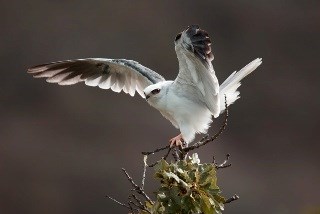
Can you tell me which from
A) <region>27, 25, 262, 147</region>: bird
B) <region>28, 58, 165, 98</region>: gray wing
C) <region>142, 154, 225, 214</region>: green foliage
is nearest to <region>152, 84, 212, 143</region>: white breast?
<region>27, 25, 262, 147</region>: bird

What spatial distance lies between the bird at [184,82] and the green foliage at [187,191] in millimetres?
915

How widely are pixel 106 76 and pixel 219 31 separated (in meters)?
8.31

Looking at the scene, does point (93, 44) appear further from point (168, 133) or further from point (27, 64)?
point (168, 133)

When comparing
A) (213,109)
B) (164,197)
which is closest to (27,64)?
(213,109)

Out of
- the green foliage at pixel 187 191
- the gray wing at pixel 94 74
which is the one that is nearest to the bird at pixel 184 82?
the gray wing at pixel 94 74

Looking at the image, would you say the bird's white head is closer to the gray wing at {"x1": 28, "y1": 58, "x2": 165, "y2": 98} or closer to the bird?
the bird

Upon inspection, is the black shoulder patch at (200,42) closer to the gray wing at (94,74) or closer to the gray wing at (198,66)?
the gray wing at (198,66)

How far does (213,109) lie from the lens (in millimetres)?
4059

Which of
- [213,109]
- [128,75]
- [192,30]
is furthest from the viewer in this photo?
[128,75]

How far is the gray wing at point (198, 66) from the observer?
3738 millimetres

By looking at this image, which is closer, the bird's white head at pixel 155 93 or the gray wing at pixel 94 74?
the bird's white head at pixel 155 93

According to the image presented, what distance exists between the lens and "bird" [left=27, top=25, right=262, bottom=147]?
3.78m

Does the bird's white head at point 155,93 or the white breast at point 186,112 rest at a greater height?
the bird's white head at point 155,93

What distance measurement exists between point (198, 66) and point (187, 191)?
52.7 inches
